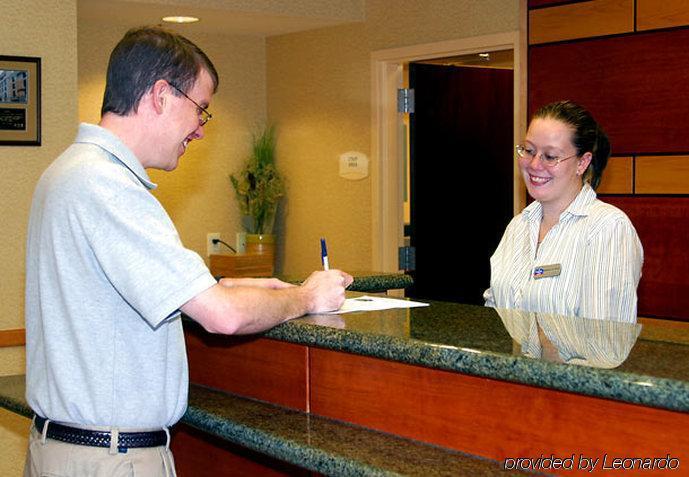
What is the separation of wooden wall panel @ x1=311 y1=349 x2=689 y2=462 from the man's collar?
22.9 inches

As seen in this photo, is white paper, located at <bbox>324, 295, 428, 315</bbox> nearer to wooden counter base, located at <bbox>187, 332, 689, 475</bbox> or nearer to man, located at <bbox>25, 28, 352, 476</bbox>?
wooden counter base, located at <bbox>187, 332, 689, 475</bbox>

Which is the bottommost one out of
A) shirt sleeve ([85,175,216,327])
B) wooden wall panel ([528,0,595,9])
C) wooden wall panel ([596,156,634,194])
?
shirt sleeve ([85,175,216,327])

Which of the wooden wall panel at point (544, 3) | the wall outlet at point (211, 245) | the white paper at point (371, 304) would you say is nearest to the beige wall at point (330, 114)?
the wall outlet at point (211, 245)

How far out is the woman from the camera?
281 cm

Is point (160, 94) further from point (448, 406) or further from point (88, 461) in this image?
point (448, 406)

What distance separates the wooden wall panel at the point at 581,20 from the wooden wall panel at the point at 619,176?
56cm

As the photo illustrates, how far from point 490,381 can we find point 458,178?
163 inches

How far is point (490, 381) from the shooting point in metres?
1.85

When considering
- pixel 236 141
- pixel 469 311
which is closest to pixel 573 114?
pixel 469 311

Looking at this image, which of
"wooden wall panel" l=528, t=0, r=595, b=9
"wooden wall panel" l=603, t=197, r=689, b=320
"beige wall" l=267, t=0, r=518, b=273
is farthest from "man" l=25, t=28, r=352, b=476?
"beige wall" l=267, t=0, r=518, b=273

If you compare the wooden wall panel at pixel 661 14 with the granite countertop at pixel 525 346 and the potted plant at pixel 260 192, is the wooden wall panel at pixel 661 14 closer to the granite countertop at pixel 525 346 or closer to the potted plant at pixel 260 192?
the granite countertop at pixel 525 346

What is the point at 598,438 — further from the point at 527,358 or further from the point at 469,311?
the point at 469,311

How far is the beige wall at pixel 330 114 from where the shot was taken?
549cm

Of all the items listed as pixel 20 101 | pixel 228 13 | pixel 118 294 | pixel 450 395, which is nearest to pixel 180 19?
pixel 228 13
